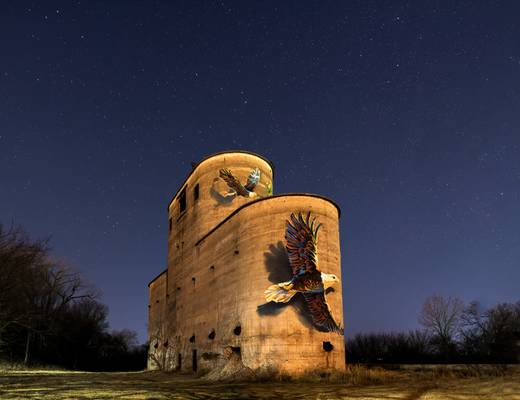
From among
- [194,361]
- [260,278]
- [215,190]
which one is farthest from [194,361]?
[215,190]

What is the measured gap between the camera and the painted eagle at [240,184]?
2947 centimetres

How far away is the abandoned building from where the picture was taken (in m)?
20.1

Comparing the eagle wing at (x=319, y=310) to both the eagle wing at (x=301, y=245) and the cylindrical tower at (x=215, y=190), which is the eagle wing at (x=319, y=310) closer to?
the eagle wing at (x=301, y=245)

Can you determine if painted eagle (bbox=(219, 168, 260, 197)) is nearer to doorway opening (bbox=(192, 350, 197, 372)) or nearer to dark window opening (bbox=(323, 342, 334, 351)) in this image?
doorway opening (bbox=(192, 350, 197, 372))

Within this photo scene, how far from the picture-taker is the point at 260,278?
21656 millimetres

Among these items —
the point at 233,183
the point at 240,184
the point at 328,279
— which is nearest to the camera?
the point at 328,279

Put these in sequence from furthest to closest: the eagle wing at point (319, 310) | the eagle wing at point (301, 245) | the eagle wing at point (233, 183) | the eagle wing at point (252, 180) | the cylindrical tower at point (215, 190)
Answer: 1. the cylindrical tower at point (215, 190)
2. the eagle wing at point (252, 180)
3. the eagle wing at point (233, 183)
4. the eagle wing at point (319, 310)
5. the eagle wing at point (301, 245)

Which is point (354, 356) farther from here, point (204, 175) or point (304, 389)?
point (304, 389)

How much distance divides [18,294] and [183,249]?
1791 centimetres

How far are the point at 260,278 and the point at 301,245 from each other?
9.70ft

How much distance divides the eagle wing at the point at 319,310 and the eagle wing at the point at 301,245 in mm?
1220

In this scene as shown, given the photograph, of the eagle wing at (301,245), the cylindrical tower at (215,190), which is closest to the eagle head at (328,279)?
the eagle wing at (301,245)

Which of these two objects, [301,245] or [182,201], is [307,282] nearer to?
[301,245]

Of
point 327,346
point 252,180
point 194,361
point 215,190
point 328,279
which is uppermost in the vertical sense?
point 252,180
